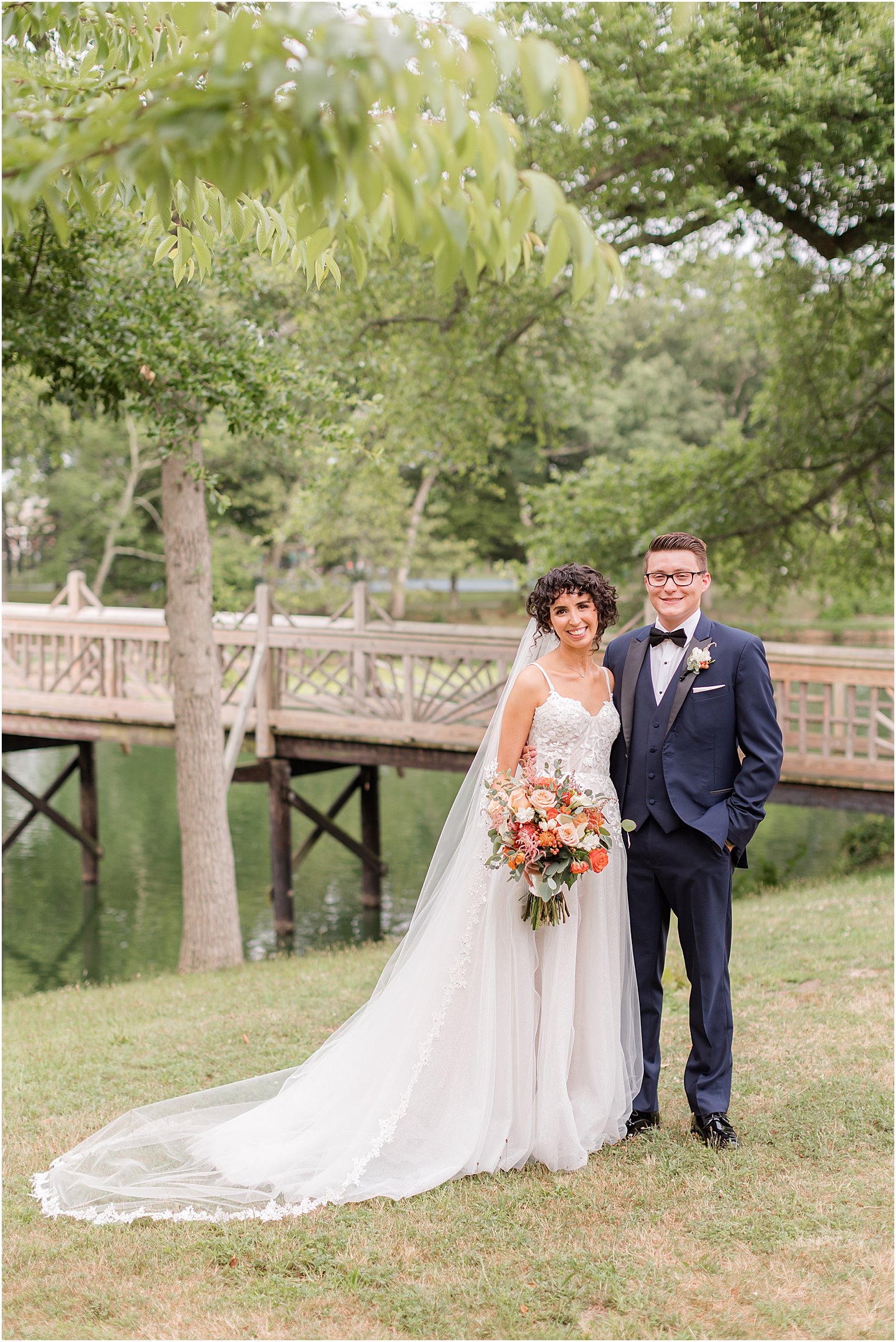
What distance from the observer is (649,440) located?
115 ft

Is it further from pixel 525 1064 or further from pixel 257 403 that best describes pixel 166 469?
pixel 525 1064

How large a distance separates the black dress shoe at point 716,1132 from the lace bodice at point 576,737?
1286 mm

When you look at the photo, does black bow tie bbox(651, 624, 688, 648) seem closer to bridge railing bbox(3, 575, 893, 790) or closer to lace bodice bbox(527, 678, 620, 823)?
lace bodice bbox(527, 678, 620, 823)

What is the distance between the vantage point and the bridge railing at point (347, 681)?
11070 millimetres

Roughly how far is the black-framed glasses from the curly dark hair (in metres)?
0.17

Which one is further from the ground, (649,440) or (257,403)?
(649,440)

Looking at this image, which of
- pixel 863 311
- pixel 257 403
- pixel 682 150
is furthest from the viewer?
pixel 863 311

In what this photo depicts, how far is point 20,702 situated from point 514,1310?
14196 mm

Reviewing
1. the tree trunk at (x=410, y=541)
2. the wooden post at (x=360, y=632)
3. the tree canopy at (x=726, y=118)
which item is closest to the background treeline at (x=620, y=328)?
the tree canopy at (x=726, y=118)

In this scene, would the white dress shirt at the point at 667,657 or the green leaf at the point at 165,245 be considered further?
the white dress shirt at the point at 667,657

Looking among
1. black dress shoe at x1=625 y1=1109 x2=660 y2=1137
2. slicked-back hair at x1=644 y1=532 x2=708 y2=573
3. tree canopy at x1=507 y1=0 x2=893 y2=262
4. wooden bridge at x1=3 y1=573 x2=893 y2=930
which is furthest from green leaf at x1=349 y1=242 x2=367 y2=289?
wooden bridge at x1=3 y1=573 x2=893 y2=930

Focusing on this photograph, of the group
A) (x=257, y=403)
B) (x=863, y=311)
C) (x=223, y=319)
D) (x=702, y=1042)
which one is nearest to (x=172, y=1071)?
(x=702, y=1042)

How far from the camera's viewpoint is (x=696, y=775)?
440cm

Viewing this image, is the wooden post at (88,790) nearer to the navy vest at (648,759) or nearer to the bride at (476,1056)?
the bride at (476,1056)
